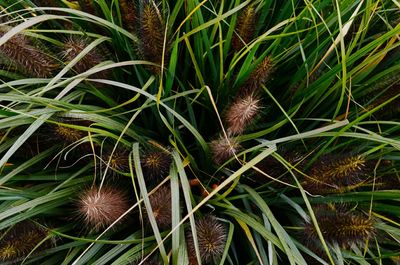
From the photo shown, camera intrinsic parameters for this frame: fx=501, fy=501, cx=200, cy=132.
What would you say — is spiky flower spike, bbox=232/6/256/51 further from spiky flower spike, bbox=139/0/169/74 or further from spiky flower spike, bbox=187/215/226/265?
spiky flower spike, bbox=187/215/226/265

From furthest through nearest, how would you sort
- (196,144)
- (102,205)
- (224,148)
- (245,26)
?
(196,144)
(245,26)
(224,148)
(102,205)

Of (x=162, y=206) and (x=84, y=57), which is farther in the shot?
(x=84, y=57)

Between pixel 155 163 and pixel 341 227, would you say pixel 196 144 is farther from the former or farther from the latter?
pixel 341 227

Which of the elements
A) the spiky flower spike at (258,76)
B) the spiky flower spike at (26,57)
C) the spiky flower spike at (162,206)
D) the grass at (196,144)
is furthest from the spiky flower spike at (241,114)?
the spiky flower spike at (26,57)

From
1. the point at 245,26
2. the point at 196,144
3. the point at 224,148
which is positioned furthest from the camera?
the point at 196,144

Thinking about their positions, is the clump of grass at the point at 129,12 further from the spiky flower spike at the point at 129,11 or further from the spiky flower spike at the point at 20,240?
the spiky flower spike at the point at 20,240

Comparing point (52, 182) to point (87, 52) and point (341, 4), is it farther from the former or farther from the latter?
point (341, 4)

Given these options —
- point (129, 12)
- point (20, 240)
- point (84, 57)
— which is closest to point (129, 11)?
point (129, 12)

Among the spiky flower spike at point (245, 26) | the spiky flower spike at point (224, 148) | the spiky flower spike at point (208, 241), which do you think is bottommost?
the spiky flower spike at point (208, 241)
